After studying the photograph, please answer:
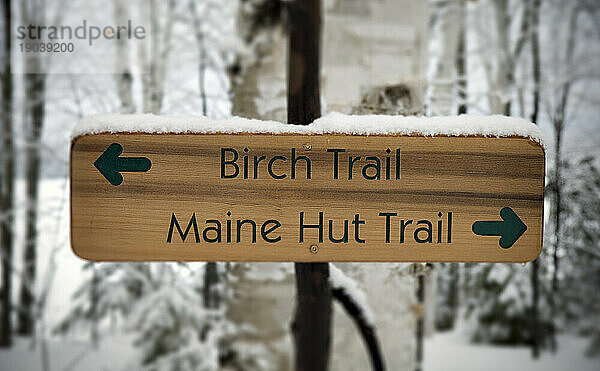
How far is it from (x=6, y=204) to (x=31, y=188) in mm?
142

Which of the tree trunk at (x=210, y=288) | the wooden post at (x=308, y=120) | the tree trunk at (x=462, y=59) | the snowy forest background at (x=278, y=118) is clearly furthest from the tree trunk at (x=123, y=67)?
the tree trunk at (x=462, y=59)

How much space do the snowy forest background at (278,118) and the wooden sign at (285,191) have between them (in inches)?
24.0

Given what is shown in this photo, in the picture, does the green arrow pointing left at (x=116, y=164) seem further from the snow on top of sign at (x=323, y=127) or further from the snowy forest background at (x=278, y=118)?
the snowy forest background at (x=278, y=118)

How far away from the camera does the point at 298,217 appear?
536 millimetres

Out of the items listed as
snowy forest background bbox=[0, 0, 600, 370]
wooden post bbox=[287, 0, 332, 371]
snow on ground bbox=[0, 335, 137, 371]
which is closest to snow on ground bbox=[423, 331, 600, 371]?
snowy forest background bbox=[0, 0, 600, 370]

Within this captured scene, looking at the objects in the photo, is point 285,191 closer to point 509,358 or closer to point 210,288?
point 210,288

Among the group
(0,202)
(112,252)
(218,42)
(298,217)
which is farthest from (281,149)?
(0,202)

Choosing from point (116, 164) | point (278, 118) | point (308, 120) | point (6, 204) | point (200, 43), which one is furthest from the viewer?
point (6, 204)

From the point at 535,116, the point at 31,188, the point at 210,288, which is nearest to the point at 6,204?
the point at 31,188

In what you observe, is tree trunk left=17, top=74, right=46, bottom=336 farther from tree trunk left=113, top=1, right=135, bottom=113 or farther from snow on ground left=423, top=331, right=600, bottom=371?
snow on ground left=423, top=331, right=600, bottom=371

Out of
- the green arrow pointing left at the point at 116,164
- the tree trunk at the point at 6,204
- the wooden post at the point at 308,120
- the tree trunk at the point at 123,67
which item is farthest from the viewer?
the tree trunk at the point at 6,204

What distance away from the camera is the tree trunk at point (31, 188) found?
128 cm

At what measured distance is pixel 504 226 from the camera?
539 mm

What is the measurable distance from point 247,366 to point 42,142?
3.06 feet
